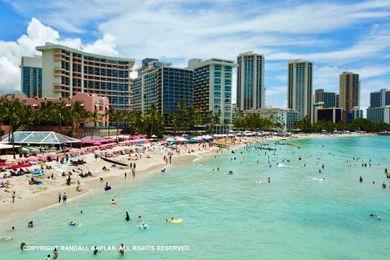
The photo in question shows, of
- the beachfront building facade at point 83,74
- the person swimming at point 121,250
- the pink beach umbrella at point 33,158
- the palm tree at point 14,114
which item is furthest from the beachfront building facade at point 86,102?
the person swimming at point 121,250

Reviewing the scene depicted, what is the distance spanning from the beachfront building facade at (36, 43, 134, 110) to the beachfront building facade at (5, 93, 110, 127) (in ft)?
100

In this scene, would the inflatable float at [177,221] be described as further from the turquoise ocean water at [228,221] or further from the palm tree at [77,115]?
the palm tree at [77,115]

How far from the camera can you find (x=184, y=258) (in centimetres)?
2748

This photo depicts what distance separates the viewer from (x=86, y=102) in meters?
100

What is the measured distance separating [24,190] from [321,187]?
41291mm

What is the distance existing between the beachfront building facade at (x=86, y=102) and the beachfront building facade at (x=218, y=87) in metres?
84.5

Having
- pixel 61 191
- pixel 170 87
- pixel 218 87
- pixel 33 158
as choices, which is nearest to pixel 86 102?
pixel 33 158

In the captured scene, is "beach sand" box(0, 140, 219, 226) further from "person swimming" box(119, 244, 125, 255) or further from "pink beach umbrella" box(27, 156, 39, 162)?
"person swimming" box(119, 244, 125, 255)

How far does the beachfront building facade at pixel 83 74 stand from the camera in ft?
426

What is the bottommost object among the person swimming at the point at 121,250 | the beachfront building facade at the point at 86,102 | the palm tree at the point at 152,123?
the person swimming at the point at 121,250

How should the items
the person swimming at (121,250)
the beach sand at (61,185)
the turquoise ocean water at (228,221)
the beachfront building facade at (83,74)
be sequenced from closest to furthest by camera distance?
the person swimming at (121,250), the turquoise ocean water at (228,221), the beach sand at (61,185), the beachfront building facade at (83,74)

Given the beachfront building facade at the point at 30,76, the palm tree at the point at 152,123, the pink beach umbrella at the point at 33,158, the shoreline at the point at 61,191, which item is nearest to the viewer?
the shoreline at the point at 61,191

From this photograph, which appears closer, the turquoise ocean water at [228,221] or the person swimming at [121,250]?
the person swimming at [121,250]

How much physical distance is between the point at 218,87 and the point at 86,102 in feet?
333
